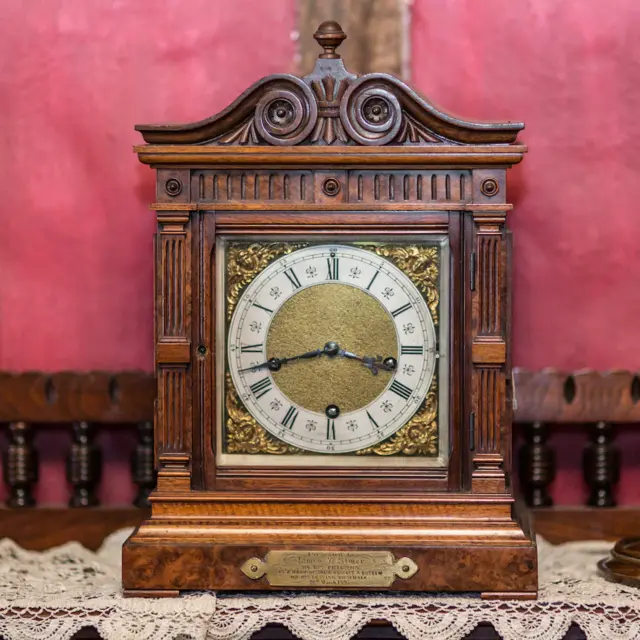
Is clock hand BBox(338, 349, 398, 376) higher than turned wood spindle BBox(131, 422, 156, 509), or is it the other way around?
clock hand BBox(338, 349, 398, 376)

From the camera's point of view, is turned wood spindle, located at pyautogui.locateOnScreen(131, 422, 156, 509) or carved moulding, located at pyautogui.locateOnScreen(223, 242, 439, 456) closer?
carved moulding, located at pyautogui.locateOnScreen(223, 242, 439, 456)

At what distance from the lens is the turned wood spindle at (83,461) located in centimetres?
207

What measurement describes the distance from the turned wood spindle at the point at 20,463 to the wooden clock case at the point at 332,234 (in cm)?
45

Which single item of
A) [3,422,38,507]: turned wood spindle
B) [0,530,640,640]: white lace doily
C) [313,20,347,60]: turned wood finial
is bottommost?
[0,530,640,640]: white lace doily

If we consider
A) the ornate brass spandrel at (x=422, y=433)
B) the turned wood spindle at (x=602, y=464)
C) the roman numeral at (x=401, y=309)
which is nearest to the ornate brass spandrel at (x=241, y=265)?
the roman numeral at (x=401, y=309)

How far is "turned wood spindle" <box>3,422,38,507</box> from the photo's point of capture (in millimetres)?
2072

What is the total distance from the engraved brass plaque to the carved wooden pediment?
616mm

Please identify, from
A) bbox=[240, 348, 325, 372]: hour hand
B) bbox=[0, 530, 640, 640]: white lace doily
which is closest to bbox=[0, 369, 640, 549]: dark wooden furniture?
bbox=[0, 530, 640, 640]: white lace doily

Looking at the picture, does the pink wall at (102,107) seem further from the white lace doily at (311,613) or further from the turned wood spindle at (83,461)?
the white lace doily at (311,613)

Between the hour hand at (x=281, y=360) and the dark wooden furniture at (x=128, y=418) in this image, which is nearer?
the hour hand at (x=281, y=360)

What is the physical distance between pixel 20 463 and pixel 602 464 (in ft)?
3.47

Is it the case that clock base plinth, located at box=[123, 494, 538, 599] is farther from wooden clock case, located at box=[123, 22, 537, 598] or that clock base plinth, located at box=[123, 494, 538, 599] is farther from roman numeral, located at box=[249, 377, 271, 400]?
roman numeral, located at box=[249, 377, 271, 400]

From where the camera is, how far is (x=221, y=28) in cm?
210

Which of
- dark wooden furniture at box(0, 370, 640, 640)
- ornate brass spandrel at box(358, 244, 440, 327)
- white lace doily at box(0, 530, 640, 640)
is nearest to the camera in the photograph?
white lace doily at box(0, 530, 640, 640)
